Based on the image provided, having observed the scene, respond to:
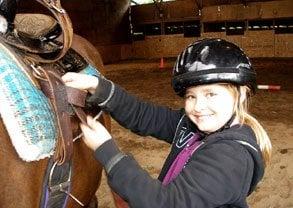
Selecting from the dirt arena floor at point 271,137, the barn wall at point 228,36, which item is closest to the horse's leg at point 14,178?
the dirt arena floor at point 271,137

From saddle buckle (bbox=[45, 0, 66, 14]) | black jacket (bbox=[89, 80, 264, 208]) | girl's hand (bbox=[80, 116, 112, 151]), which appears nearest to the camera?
black jacket (bbox=[89, 80, 264, 208])

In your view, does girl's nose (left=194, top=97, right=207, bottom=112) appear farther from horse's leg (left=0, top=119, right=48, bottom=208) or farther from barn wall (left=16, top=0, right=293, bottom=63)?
barn wall (left=16, top=0, right=293, bottom=63)

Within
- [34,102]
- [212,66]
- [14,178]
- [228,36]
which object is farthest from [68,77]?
[228,36]

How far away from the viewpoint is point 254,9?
15.0m

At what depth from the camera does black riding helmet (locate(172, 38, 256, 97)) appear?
140 cm

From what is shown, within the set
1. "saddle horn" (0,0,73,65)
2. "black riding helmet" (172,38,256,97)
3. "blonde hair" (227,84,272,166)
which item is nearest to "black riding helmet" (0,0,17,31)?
"saddle horn" (0,0,73,65)

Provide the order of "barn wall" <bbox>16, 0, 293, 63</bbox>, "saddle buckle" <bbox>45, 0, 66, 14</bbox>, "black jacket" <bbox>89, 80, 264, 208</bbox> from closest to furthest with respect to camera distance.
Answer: "black jacket" <bbox>89, 80, 264, 208</bbox>
"saddle buckle" <bbox>45, 0, 66, 14</bbox>
"barn wall" <bbox>16, 0, 293, 63</bbox>

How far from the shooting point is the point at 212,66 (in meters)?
1.42

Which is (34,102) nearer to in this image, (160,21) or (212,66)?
(212,66)

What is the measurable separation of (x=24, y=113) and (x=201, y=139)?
659mm

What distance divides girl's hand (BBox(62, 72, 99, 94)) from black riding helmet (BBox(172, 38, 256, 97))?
337 millimetres

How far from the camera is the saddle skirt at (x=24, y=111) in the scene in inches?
54.0

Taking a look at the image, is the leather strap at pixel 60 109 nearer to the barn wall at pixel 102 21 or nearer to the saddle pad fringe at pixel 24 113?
the saddle pad fringe at pixel 24 113

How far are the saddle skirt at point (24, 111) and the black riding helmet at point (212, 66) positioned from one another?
51 cm
